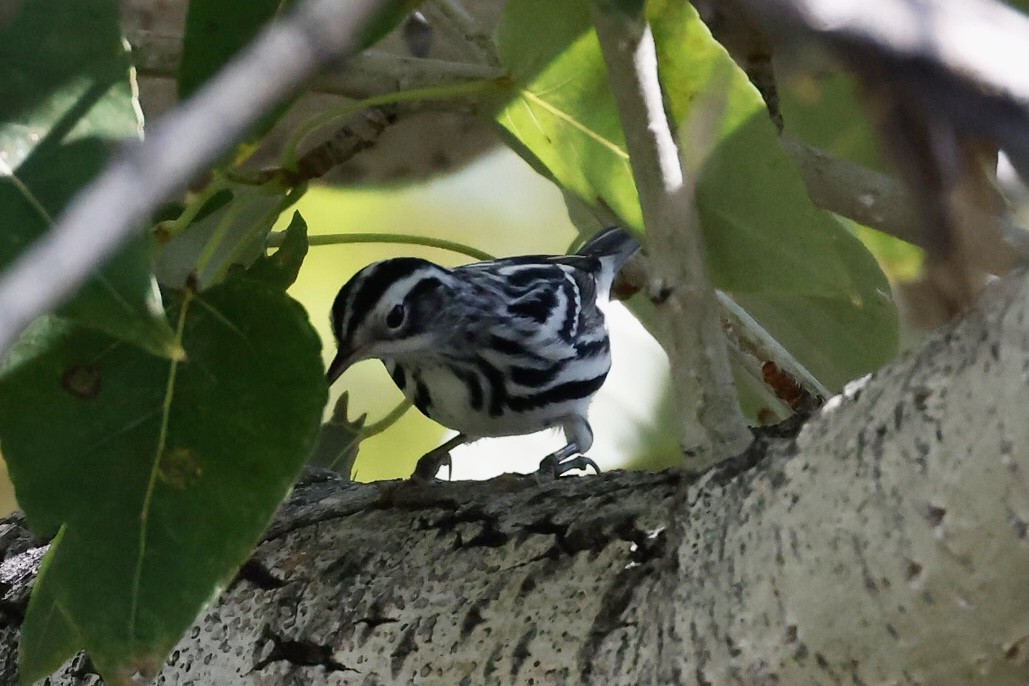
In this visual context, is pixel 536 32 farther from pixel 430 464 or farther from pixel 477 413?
pixel 477 413

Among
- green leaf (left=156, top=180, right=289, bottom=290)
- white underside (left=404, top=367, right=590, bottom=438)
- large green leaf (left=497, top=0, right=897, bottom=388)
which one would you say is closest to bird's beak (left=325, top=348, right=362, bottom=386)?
white underside (left=404, top=367, right=590, bottom=438)

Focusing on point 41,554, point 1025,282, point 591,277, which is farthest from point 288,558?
point 591,277

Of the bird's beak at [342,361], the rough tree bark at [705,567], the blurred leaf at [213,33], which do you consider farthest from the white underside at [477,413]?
the blurred leaf at [213,33]

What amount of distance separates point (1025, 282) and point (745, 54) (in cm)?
63

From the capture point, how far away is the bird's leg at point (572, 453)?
2.98 ft

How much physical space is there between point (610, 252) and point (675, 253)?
2.44ft

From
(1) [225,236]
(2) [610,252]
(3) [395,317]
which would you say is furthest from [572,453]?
(1) [225,236]

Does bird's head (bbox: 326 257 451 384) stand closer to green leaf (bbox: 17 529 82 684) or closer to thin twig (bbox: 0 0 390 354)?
green leaf (bbox: 17 529 82 684)

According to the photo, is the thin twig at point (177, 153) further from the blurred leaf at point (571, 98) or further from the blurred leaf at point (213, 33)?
the blurred leaf at point (571, 98)

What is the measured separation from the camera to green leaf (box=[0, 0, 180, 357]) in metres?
0.39

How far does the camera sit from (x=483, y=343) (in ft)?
3.68

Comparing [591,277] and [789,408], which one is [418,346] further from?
[789,408]

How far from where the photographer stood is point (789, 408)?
0.94m

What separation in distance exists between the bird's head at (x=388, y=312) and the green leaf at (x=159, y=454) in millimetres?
421
